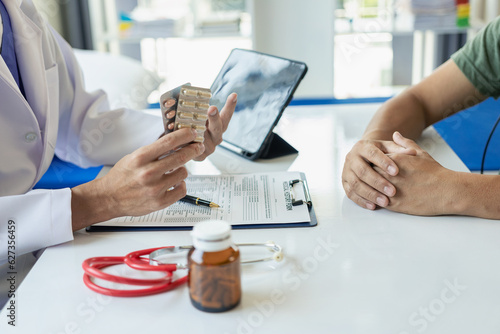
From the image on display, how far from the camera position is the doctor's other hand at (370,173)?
96 centimetres

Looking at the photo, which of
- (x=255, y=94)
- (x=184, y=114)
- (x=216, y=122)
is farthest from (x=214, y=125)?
(x=184, y=114)

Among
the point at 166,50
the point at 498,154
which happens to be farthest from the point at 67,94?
the point at 166,50

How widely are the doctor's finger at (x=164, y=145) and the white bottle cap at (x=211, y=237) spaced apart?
25 centimetres

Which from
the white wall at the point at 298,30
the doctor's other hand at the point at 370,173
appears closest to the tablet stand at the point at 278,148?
the doctor's other hand at the point at 370,173

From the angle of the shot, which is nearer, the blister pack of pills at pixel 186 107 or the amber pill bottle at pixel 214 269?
the amber pill bottle at pixel 214 269

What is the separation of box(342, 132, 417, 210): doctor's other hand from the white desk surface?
24mm

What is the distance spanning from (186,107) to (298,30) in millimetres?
2468

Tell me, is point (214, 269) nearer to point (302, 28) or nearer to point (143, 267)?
point (143, 267)

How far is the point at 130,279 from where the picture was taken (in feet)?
2.41

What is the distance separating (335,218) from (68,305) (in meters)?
0.48

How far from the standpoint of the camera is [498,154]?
1.41 metres

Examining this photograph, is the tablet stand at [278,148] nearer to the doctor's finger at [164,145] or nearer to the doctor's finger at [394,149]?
the doctor's finger at [394,149]

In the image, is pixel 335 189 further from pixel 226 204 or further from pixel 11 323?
pixel 11 323

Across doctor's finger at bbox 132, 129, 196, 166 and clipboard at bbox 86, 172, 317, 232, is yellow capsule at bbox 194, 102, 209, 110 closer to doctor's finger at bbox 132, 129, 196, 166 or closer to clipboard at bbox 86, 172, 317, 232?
doctor's finger at bbox 132, 129, 196, 166
